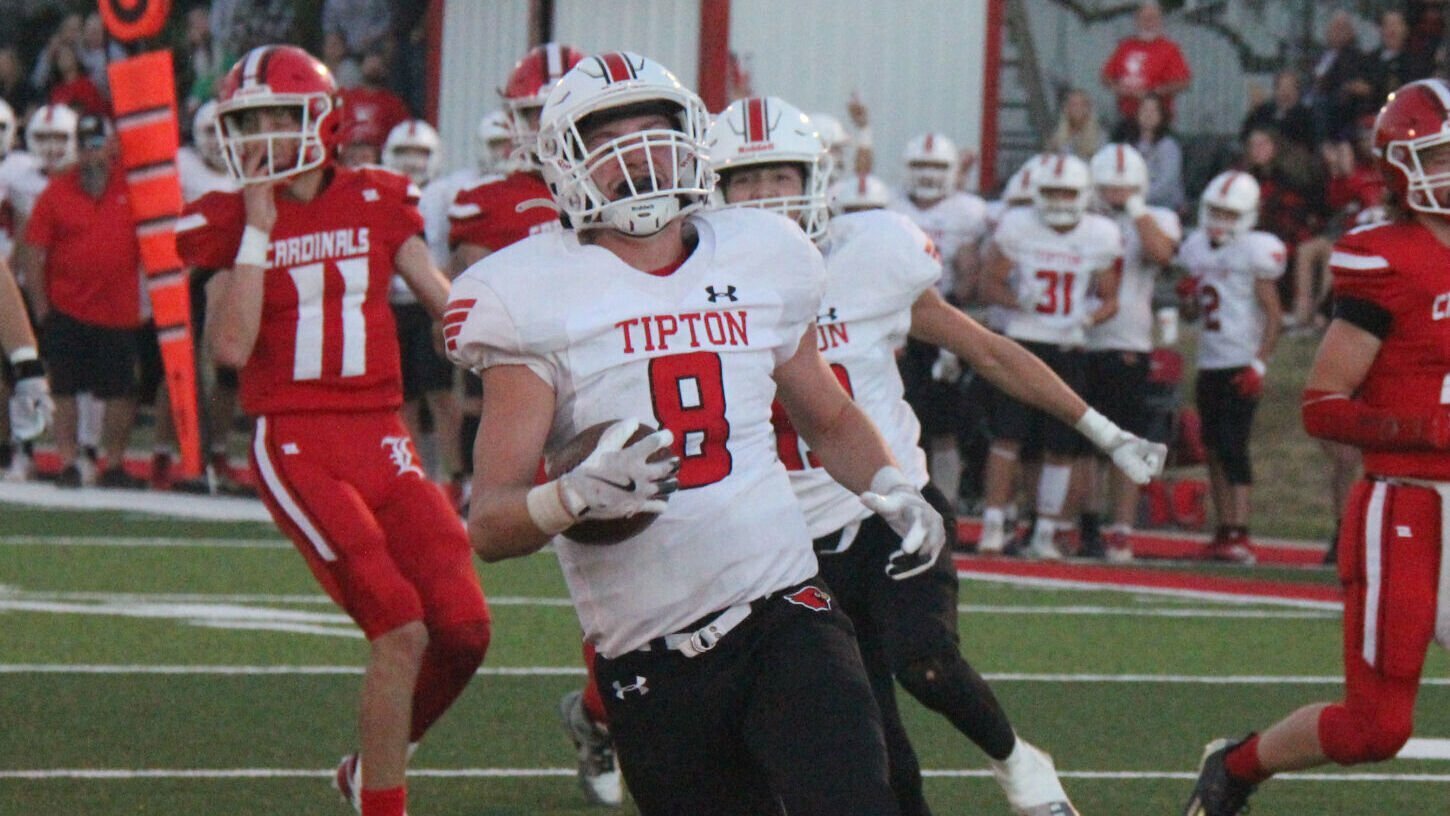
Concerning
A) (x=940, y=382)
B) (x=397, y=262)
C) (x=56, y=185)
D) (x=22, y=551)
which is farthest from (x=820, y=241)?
(x=56, y=185)

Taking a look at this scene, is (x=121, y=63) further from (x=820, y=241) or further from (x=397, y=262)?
(x=820, y=241)

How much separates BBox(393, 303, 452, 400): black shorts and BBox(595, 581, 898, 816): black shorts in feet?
26.7

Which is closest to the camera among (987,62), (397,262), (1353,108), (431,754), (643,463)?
(643,463)

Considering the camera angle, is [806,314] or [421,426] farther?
[421,426]

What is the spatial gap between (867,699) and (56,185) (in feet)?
31.9

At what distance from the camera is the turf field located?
6.09 meters

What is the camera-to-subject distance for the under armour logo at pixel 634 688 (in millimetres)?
3953

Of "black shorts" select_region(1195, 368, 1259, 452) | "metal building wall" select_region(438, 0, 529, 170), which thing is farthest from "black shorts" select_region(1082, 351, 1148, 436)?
"metal building wall" select_region(438, 0, 529, 170)

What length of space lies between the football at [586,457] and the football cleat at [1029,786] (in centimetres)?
152

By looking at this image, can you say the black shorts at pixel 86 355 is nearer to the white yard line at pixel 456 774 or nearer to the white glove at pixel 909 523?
the white yard line at pixel 456 774

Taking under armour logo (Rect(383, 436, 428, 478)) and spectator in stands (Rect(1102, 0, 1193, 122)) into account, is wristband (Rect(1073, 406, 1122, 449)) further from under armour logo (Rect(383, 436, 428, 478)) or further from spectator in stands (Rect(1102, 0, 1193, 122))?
spectator in stands (Rect(1102, 0, 1193, 122))

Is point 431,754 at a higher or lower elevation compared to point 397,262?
lower

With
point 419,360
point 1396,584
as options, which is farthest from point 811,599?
point 419,360

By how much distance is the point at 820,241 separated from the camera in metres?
5.44
